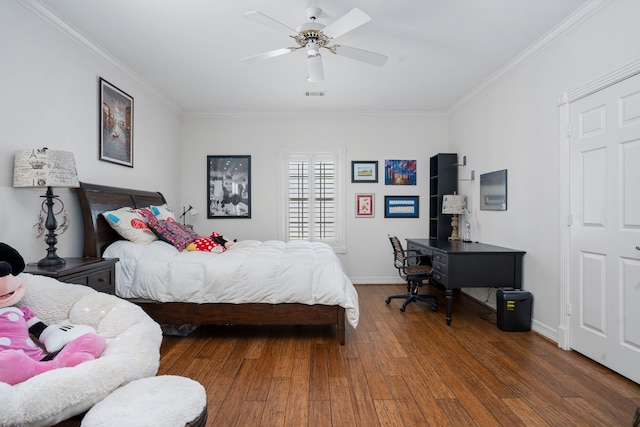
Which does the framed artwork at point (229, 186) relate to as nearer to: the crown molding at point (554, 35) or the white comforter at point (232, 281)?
the white comforter at point (232, 281)

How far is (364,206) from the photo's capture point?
572 centimetres

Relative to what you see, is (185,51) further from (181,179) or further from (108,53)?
(181,179)

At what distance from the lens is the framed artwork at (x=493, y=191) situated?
159 inches

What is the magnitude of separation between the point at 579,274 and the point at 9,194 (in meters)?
4.58

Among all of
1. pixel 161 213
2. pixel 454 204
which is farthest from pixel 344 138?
pixel 161 213

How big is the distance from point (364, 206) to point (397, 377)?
3497mm

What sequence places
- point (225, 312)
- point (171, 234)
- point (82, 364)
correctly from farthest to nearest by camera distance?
1. point (171, 234)
2. point (225, 312)
3. point (82, 364)

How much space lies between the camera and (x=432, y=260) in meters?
4.10

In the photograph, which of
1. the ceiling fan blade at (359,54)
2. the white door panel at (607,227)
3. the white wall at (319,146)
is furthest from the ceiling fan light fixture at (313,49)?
the white wall at (319,146)

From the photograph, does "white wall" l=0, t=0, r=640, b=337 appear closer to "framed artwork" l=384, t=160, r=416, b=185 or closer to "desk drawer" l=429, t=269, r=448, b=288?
"framed artwork" l=384, t=160, r=416, b=185

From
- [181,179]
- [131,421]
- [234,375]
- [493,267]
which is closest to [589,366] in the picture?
[493,267]

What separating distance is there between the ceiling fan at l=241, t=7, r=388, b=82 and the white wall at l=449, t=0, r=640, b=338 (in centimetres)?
166

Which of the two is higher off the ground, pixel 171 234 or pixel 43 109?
pixel 43 109

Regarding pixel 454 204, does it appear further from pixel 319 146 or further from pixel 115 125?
pixel 115 125
